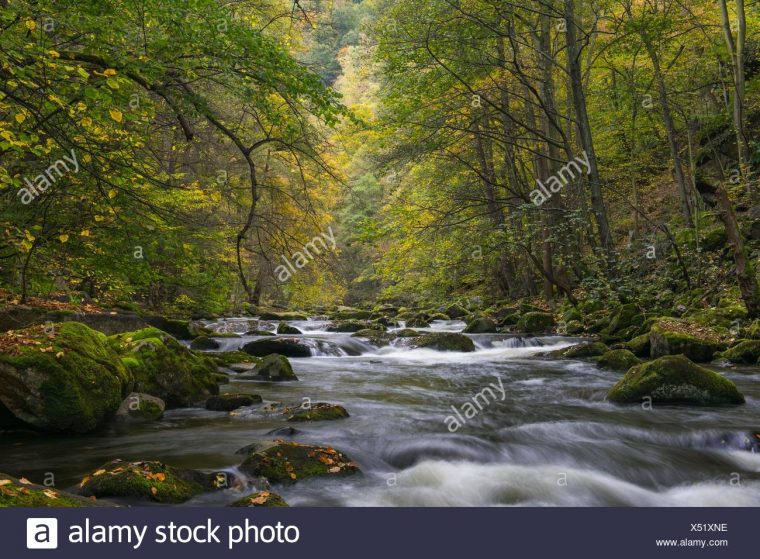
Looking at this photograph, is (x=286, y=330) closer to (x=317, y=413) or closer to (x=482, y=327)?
(x=482, y=327)

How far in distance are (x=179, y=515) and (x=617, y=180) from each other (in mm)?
20598

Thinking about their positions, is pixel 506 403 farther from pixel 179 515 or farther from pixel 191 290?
pixel 191 290

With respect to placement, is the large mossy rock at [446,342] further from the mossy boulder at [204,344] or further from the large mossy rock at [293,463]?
the large mossy rock at [293,463]

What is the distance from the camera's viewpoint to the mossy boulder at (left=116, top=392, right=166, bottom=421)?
23.4ft

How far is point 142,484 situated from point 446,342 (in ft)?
37.2

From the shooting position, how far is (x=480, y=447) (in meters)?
6.36

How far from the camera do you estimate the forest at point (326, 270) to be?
5.56 metres

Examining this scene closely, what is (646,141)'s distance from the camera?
62.6 feet

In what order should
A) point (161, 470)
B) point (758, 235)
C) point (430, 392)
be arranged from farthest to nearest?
point (758, 235)
point (430, 392)
point (161, 470)

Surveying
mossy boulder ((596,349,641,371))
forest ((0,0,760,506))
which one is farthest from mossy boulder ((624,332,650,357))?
mossy boulder ((596,349,641,371))

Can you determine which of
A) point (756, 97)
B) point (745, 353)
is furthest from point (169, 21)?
point (756, 97)

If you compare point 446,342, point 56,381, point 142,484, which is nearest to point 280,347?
point 446,342

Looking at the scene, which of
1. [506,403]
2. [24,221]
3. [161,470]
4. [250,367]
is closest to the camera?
[161,470]

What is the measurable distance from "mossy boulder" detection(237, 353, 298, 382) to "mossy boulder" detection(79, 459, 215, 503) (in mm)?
5768
